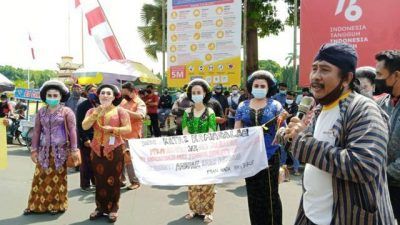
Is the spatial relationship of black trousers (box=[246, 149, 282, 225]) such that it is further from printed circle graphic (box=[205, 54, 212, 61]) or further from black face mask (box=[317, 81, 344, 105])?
printed circle graphic (box=[205, 54, 212, 61])

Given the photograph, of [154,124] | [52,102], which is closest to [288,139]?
[52,102]

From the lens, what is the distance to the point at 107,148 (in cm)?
507

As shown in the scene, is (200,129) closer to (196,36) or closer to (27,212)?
(27,212)

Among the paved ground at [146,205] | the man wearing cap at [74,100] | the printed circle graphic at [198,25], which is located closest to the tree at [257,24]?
the printed circle graphic at [198,25]

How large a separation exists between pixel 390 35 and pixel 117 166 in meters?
6.20

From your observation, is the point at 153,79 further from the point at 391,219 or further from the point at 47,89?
the point at 391,219

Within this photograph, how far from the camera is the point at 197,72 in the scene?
11297 mm

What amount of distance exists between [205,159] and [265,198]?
0.71 metres

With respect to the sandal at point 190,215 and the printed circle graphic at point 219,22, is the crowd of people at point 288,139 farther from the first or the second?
the printed circle graphic at point 219,22

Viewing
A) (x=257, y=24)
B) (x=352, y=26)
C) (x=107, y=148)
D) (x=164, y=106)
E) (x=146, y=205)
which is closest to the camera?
(x=107, y=148)

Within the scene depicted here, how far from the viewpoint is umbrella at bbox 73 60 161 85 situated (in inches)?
424

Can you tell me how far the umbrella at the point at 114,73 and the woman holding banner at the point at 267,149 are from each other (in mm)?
7000

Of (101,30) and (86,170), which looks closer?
(86,170)

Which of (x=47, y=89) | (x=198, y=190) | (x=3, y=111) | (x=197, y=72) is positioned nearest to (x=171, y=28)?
(x=197, y=72)
